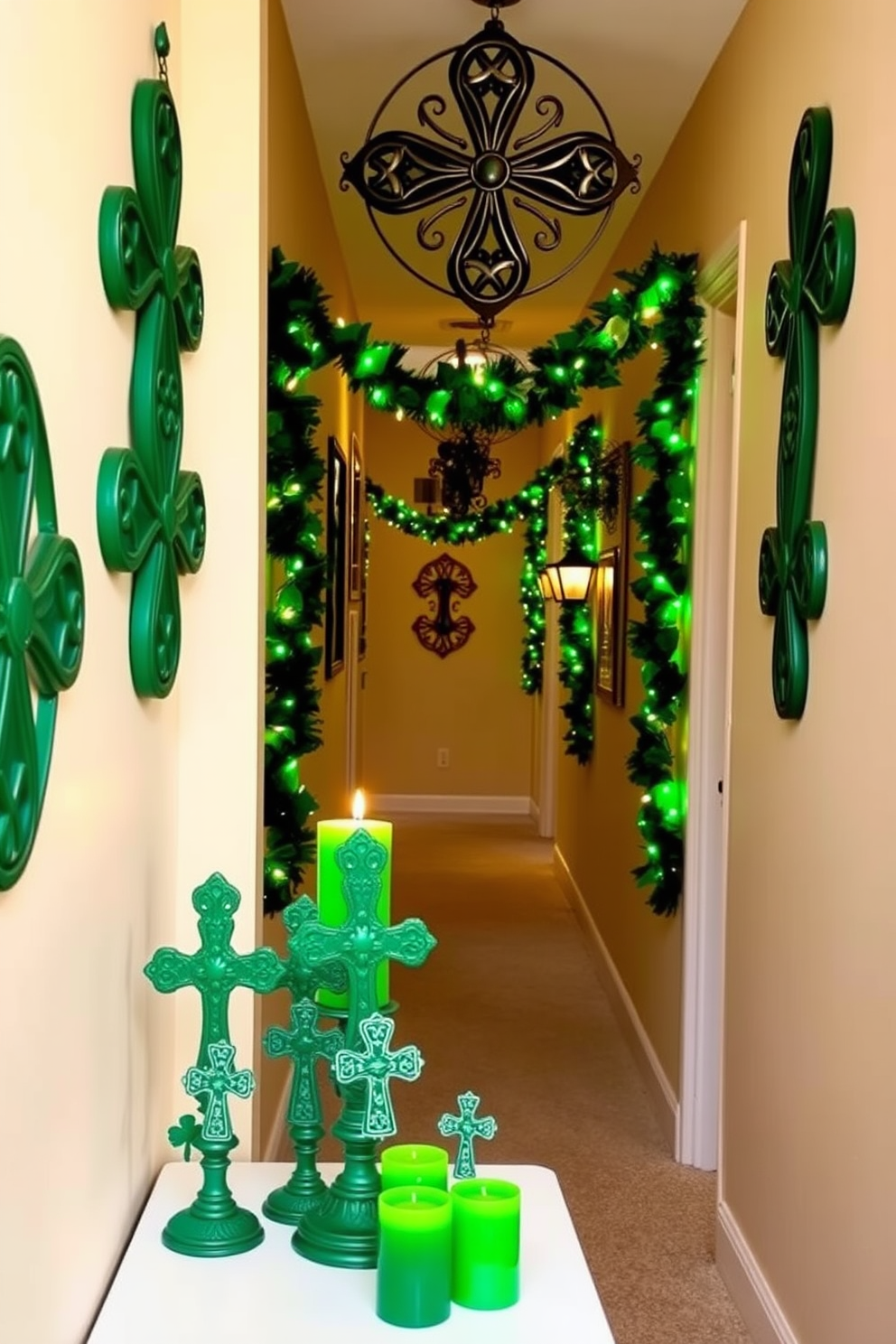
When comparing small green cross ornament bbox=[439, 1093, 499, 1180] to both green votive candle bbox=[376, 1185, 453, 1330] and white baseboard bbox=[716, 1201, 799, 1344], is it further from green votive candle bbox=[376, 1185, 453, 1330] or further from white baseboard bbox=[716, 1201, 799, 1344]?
white baseboard bbox=[716, 1201, 799, 1344]

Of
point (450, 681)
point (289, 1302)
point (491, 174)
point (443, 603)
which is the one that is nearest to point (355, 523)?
point (443, 603)

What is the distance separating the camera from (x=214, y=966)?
136 cm

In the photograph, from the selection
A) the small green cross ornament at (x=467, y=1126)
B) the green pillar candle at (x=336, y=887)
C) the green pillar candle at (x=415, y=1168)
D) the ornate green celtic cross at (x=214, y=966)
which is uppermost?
the green pillar candle at (x=336, y=887)

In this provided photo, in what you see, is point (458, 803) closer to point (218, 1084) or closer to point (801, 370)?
point (801, 370)

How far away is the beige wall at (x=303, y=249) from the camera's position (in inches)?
117

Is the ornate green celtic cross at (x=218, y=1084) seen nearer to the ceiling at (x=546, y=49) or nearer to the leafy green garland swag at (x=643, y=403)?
the leafy green garland swag at (x=643, y=403)

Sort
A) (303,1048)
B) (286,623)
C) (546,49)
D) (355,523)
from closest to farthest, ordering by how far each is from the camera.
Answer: (303,1048)
(286,623)
(546,49)
(355,523)

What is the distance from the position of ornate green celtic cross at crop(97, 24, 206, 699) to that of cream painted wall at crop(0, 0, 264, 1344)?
0.07 ft

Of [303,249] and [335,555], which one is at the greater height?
[303,249]

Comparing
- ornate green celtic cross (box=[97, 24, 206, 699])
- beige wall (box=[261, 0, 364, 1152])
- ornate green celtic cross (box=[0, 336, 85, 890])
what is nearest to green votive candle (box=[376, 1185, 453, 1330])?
ornate green celtic cross (box=[0, 336, 85, 890])

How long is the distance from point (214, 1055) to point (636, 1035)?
3.17 meters

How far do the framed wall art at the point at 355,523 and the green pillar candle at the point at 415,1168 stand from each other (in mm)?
4262

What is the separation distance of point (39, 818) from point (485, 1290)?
0.59 metres

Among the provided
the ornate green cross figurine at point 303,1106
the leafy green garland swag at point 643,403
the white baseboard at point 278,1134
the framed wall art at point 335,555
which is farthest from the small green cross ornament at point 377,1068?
the framed wall art at point 335,555
